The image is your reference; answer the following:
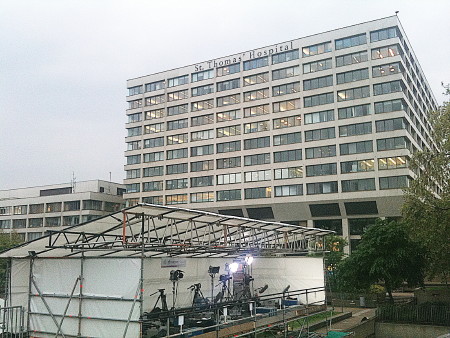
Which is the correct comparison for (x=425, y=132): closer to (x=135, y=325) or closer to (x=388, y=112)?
(x=388, y=112)

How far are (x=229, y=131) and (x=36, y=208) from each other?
44.6m

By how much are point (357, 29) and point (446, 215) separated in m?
42.1

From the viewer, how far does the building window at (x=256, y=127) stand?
6519 cm

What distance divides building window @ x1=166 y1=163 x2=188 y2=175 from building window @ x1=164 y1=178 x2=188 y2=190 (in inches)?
51.5

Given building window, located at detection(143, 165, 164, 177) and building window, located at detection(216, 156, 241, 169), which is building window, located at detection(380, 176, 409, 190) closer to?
building window, located at detection(216, 156, 241, 169)

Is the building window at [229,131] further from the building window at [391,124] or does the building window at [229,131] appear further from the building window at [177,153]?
the building window at [391,124]

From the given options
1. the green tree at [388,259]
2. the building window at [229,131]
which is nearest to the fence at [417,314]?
the green tree at [388,259]

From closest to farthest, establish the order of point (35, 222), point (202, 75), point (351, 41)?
point (351, 41) < point (202, 75) < point (35, 222)

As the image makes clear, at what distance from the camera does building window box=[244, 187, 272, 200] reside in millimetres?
63406

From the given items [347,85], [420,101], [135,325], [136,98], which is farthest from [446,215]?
[136,98]

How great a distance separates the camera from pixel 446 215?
24.2 meters

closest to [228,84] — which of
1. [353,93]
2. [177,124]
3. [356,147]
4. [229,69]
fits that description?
[229,69]

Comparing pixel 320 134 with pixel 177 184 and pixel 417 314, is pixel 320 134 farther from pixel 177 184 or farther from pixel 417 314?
pixel 417 314

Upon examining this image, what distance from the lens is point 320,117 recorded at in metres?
61.0
